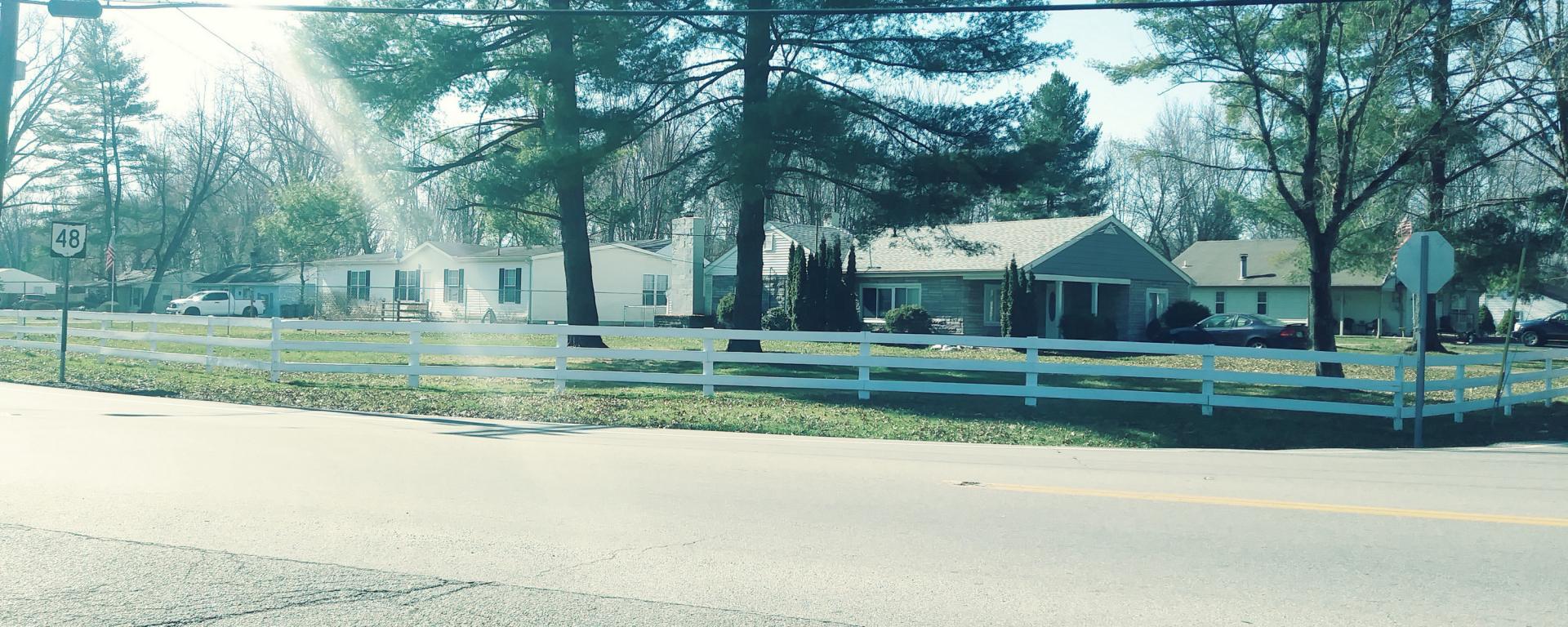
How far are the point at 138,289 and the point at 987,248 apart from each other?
202ft

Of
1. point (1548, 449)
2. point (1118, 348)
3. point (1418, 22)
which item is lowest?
point (1548, 449)

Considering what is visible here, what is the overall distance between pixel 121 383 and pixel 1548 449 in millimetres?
21481

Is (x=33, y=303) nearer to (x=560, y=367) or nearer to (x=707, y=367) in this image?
(x=560, y=367)

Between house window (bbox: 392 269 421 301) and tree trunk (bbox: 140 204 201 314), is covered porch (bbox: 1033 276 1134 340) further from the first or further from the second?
tree trunk (bbox: 140 204 201 314)

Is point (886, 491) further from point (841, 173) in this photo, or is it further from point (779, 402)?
point (841, 173)

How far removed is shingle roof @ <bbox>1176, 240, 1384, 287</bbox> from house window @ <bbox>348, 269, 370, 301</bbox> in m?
41.0

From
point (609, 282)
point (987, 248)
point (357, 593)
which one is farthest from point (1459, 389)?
point (609, 282)

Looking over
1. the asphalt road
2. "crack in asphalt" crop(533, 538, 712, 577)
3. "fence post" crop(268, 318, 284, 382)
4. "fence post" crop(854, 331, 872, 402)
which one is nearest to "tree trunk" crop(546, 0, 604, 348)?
"fence post" crop(268, 318, 284, 382)

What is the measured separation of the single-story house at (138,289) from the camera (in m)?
67.5

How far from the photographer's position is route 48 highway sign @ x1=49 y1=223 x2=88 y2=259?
1891cm

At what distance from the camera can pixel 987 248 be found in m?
36.5

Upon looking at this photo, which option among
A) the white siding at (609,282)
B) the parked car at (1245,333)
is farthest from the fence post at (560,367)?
the white siding at (609,282)


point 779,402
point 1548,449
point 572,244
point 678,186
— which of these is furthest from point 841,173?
point 1548,449

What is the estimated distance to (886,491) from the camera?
8.45 metres
